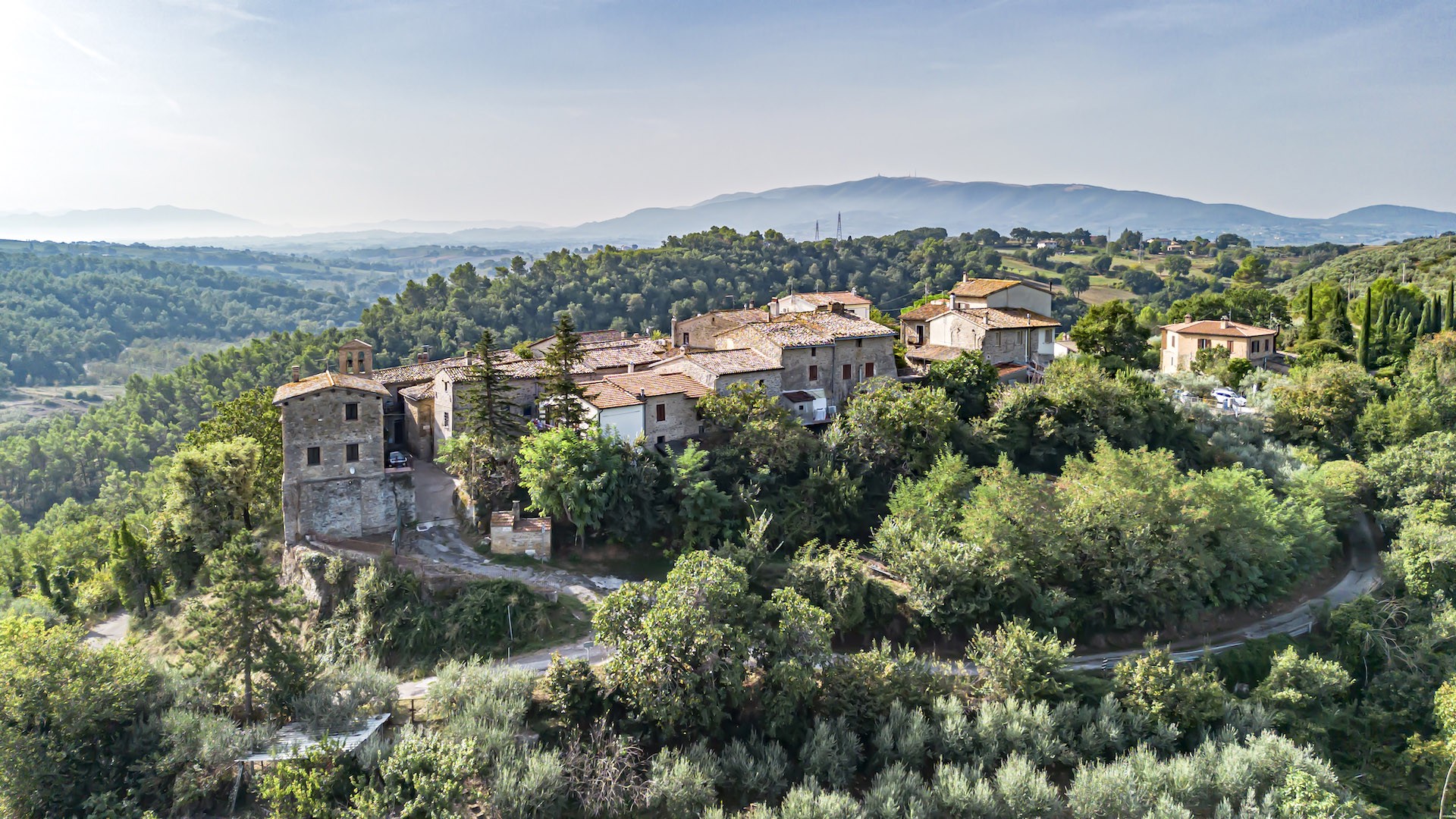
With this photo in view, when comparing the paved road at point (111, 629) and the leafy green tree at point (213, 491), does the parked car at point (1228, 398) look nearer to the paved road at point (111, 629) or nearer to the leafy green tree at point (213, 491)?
the leafy green tree at point (213, 491)

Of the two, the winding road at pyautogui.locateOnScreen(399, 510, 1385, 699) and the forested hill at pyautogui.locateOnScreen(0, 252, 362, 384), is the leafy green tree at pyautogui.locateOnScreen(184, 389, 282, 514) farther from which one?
the forested hill at pyautogui.locateOnScreen(0, 252, 362, 384)

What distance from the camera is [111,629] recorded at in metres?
38.1

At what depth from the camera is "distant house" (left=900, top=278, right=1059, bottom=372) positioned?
1925 inches

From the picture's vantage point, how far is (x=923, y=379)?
43375 mm

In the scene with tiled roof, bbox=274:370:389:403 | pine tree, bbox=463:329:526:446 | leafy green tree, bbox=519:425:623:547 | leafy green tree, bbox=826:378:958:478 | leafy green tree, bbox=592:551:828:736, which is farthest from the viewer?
leafy green tree, bbox=826:378:958:478

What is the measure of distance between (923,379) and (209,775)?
3323 cm

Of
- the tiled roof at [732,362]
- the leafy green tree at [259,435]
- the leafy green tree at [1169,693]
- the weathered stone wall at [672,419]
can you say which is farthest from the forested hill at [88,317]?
the leafy green tree at [1169,693]

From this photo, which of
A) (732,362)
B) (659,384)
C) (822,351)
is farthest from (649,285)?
(659,384)

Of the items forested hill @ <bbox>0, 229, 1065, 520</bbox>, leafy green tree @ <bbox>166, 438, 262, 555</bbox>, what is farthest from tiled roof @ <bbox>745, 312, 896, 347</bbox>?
forested hill @ <bbox>0, 229, 1065, 520</bbox>

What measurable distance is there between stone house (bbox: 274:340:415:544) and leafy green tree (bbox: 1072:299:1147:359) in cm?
3922

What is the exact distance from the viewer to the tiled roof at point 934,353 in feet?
156

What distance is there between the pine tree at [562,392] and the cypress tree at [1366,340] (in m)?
50.6

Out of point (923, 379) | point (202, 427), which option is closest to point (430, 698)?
point (202, 427)

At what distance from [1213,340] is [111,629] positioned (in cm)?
6416
